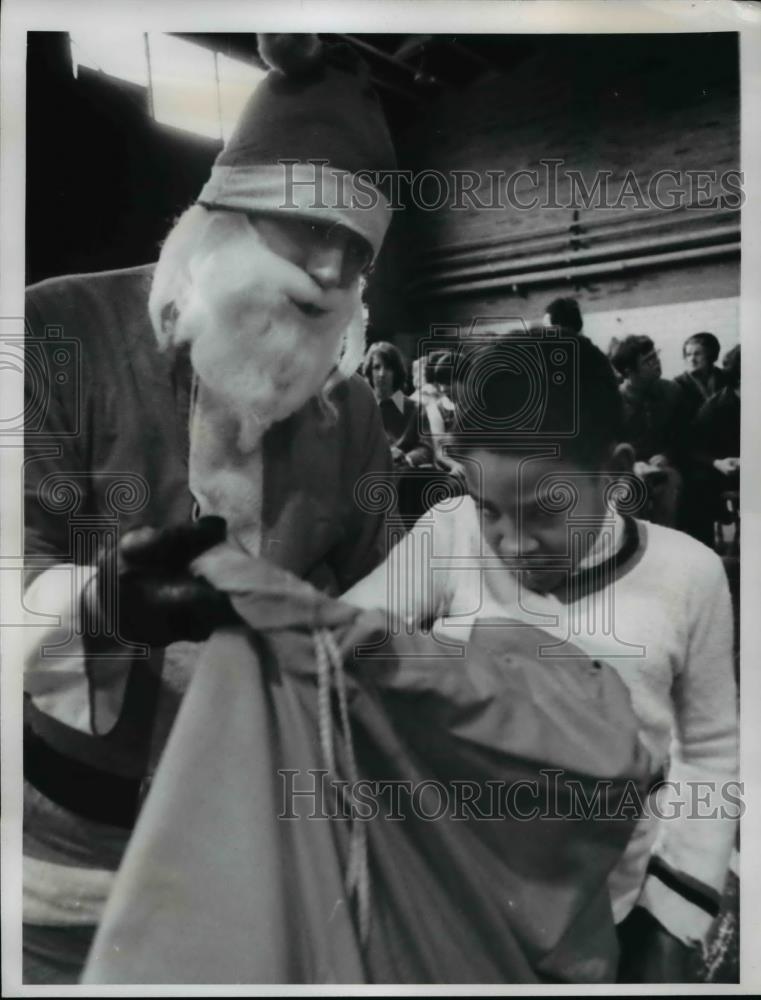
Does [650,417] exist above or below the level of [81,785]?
above

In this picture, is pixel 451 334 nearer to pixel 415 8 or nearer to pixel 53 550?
pixel 415 8

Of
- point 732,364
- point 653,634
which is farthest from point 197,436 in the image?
point 732,364

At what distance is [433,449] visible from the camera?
172 centimetres

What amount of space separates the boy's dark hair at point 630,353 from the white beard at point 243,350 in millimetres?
542

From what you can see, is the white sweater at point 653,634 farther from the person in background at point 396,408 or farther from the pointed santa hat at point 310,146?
the pointed santa hat at point 310,146

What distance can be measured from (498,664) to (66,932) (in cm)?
102

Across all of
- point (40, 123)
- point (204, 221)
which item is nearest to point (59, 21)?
point (40, 123)

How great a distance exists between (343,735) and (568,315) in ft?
3.11

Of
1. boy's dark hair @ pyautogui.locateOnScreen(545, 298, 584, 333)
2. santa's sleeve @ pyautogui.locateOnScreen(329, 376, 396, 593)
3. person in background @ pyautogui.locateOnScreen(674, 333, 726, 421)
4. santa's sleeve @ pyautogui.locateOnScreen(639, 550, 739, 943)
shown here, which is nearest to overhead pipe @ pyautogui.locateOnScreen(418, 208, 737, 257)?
boy's dark hair @ pyautogui.locateOnScreen(545, 298, 584, 333)

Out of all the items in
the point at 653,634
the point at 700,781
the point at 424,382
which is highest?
the point at 424,382

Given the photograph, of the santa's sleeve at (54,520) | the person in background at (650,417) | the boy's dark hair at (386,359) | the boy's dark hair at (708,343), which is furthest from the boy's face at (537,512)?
the santa's sleeve at (54,520)

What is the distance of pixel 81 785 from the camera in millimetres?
1701

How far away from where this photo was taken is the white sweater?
1.71 meters

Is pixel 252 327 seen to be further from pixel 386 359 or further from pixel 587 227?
pixel 587 227
